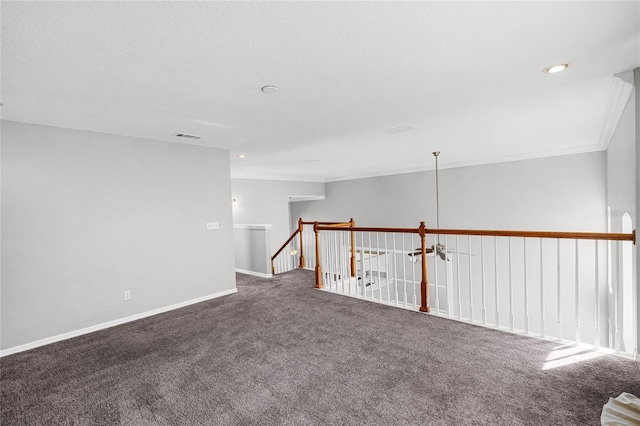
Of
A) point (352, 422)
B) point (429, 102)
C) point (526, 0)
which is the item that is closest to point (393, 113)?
point (429, 102)

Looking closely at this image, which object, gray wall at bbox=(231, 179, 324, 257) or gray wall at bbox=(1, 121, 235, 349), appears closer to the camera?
gray wall at bbox=(1, 121, 235, 349)

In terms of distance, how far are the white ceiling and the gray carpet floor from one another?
2.49m

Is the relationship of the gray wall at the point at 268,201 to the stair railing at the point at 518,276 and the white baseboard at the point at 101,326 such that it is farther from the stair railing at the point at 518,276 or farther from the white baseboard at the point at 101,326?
the white baseboard at the point at 101,326

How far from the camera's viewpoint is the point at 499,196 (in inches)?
265

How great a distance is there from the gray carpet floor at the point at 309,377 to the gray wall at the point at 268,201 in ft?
16.9

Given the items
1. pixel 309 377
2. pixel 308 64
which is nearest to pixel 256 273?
pixel 309 377

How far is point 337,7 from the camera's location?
1581 millimetres

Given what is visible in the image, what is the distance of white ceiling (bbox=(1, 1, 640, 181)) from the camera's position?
5.38 ft

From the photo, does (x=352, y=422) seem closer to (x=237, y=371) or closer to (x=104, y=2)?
(x=237, y=371)

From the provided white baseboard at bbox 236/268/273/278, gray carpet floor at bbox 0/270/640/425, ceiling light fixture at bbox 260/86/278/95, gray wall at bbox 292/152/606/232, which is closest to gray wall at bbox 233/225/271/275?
white baseboard at bbox 236/268/273/278

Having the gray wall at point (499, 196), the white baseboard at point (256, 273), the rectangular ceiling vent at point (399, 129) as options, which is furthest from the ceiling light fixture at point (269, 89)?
the gray wall at point (499, 196)

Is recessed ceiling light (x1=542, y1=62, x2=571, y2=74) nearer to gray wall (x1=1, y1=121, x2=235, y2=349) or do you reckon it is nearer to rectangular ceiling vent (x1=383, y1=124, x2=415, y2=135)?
rectangular ceiling vent (x1=383, y1=124, x2=415, y2=135)

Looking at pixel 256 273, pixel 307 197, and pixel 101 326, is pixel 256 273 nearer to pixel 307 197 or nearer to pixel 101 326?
pixel 101 326

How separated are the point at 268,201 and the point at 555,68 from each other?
25.1 feet
